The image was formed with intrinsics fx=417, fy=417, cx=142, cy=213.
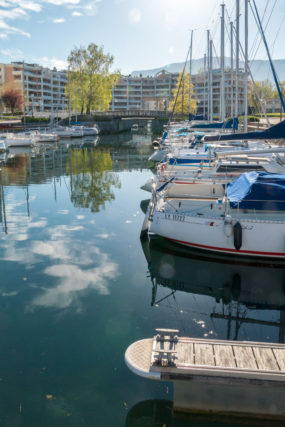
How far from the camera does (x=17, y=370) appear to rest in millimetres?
7992

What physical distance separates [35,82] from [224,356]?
146m

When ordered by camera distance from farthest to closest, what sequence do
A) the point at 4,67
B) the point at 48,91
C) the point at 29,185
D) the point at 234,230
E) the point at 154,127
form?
the point at 48,91 → the point at 4,67 → the point at 154,127 → the point at 29,185 → the point at 234,230

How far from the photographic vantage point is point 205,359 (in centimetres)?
671

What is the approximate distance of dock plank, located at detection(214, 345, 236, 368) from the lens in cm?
659

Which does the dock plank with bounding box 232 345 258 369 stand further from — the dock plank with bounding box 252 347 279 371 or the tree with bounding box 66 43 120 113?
the tree with bounding box 66 43 120 113

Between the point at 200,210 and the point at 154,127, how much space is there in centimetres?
8470

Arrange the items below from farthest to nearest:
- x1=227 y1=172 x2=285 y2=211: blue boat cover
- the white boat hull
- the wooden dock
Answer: x1=227 y1=172 x2=285 y2=211: blue boat cover
the white boat hull
the wooden dock

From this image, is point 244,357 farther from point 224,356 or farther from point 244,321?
point 244,321

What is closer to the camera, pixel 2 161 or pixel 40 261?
pixel 40 261

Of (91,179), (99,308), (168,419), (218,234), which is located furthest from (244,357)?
(91,179)

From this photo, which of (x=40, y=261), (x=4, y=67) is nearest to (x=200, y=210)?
(x=40, y=261)

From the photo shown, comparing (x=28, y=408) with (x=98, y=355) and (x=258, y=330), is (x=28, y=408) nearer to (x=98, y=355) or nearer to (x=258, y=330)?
(x=98, y=355)

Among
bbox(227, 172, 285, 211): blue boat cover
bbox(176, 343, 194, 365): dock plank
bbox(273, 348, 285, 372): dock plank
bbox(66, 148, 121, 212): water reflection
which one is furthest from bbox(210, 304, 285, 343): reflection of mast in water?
bbox(66, 148, 121, 212): water reflection

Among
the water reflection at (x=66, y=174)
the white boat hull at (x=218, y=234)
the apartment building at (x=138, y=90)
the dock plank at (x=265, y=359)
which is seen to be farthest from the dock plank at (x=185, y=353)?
the apartment building at (x=138, y=90)
